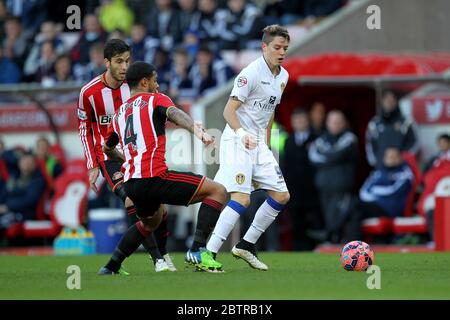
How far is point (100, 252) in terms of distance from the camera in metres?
19.0

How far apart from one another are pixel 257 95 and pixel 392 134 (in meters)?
7.19

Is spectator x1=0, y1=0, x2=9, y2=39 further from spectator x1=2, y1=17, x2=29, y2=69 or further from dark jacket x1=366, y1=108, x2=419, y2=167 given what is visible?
dark jacket x1=366, y1=108, x2=419, y2=167

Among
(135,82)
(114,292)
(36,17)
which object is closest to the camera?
(114,292)

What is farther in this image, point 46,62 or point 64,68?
point 46,62

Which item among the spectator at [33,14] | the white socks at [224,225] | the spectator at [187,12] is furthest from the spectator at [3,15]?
the white socks at [224,225]

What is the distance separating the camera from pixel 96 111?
12109 millimetres

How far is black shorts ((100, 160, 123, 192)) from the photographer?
11.8m

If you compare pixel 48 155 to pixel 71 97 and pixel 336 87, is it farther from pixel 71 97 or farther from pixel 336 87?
pixel 336 87

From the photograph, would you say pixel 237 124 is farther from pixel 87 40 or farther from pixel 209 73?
pixel 87 40

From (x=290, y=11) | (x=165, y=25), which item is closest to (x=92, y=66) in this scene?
(x=165, y=25)

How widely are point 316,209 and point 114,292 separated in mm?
10306

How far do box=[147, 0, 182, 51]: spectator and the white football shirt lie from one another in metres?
11.0

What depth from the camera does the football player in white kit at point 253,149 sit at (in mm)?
11422
